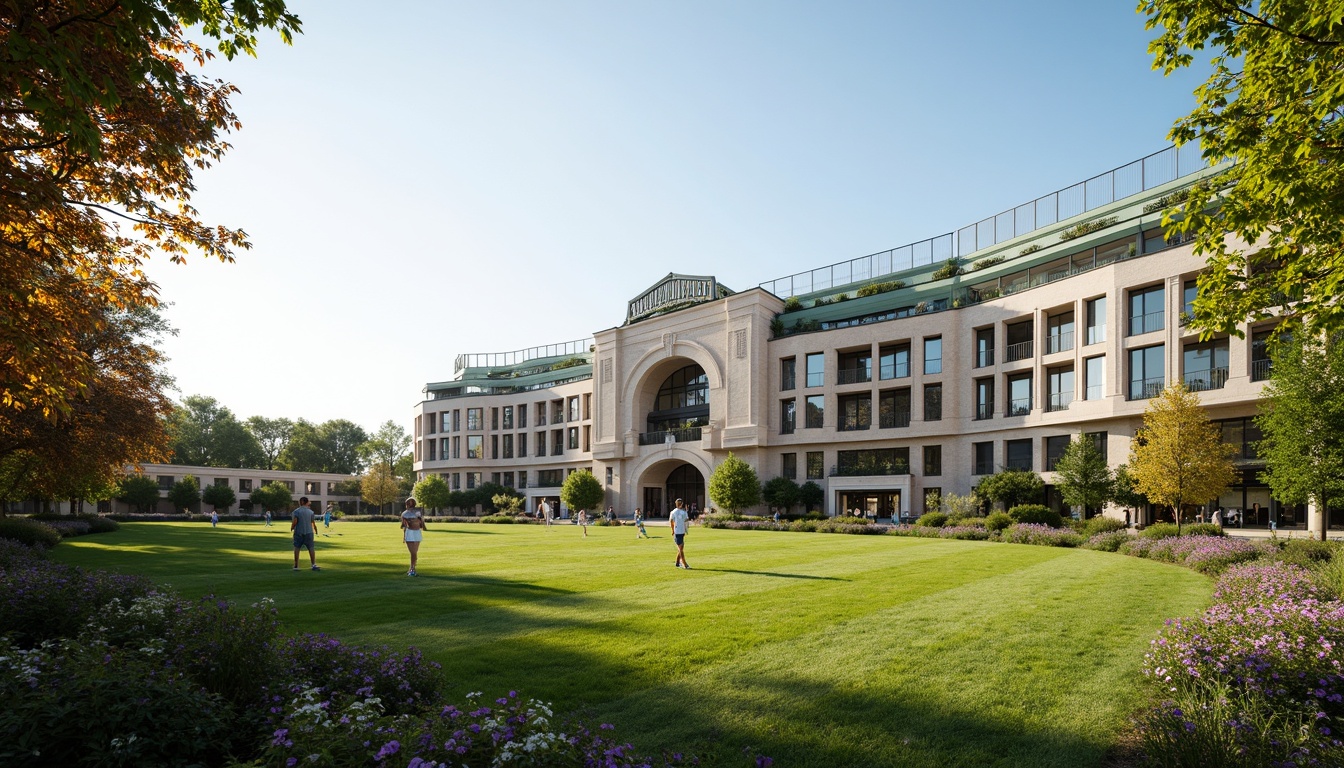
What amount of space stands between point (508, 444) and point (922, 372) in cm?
4956

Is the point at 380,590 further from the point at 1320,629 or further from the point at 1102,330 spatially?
the point at 1102,330

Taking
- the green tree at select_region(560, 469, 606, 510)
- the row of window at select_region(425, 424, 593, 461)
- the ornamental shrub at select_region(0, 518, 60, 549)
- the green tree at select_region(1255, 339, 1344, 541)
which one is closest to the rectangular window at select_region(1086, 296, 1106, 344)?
the green tree at select_region(1255, 339, 1344, 541)

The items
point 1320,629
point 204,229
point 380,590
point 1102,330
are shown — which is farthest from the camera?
point 1102,330

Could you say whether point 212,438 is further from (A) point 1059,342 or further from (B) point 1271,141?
(B) point 1271,141

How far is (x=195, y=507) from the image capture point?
279ft

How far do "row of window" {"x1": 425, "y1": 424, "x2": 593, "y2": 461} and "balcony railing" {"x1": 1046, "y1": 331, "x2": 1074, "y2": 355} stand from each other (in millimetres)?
42833

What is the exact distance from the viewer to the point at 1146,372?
34.1 meters

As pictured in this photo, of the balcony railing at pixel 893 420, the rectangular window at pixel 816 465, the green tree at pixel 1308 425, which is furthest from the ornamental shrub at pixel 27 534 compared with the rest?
the balcony railing at pixel 893 420

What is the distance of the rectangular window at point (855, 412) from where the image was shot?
48.3 metres

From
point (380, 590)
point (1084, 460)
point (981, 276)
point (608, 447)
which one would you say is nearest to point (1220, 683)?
point (380, 590)

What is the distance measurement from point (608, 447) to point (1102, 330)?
127 feet

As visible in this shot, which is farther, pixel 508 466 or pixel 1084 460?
pixel 508 466

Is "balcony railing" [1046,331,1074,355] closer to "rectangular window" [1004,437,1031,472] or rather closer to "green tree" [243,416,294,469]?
"rectangular window" [1004,437,1031,472]

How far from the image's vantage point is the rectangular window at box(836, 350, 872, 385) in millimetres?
48188
